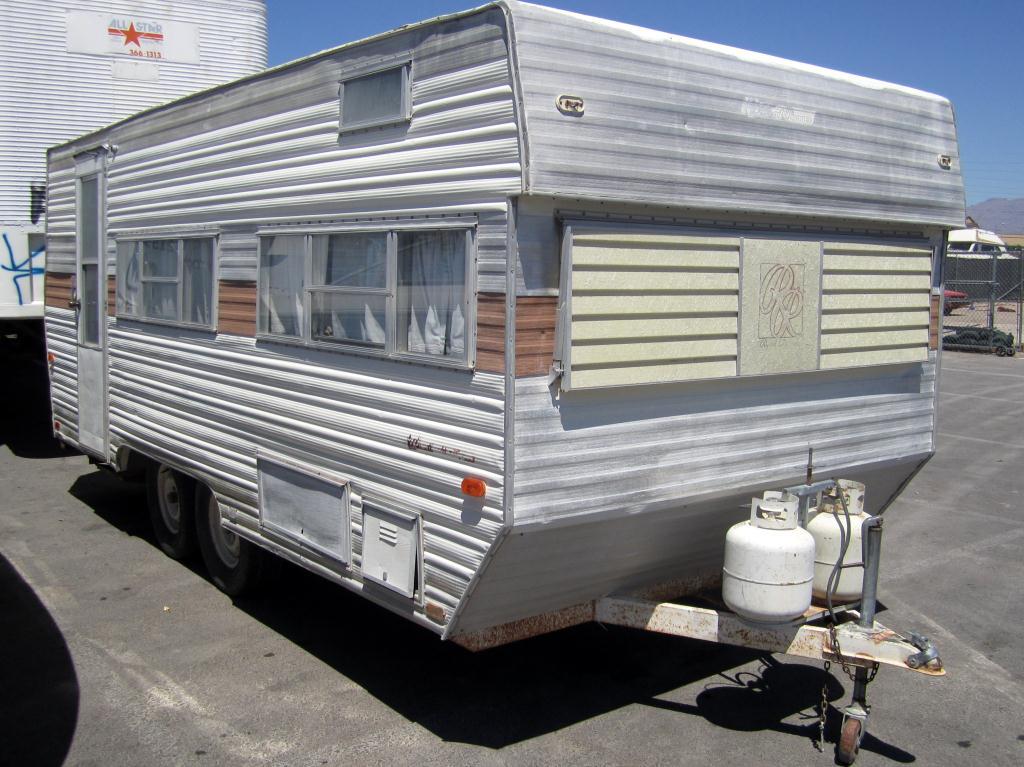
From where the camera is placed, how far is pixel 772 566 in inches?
173

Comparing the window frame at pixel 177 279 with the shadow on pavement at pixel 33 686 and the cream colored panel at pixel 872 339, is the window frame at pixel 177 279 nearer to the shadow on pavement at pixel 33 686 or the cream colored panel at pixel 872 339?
the shadow on pavement at pixel 33 686

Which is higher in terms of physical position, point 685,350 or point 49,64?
point 49,64

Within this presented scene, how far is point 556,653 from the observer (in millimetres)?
5773

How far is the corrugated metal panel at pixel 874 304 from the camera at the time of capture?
5129 mm

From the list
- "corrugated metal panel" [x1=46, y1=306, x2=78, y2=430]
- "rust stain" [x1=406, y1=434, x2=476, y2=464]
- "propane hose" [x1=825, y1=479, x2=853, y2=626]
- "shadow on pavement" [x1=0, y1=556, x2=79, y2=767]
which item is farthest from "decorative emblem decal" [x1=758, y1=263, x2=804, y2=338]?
"corrugated metal panel" [x1=46, y1=306, x2=78, y2=430]

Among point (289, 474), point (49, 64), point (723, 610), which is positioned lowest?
point (723, 610)

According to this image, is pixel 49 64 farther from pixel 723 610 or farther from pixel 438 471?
pixel 723 610

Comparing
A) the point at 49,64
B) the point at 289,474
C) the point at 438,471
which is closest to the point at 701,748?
the point at 438,471

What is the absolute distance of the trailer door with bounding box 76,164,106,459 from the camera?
8.00 meters

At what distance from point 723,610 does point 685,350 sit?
1.44 m

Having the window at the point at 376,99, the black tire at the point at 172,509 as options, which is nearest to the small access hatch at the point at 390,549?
the window at the point at 376,99

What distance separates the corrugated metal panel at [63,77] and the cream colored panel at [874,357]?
27.3 feet

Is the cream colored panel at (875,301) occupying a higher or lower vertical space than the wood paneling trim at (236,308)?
higher

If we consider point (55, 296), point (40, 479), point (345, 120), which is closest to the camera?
point (345, 120)
